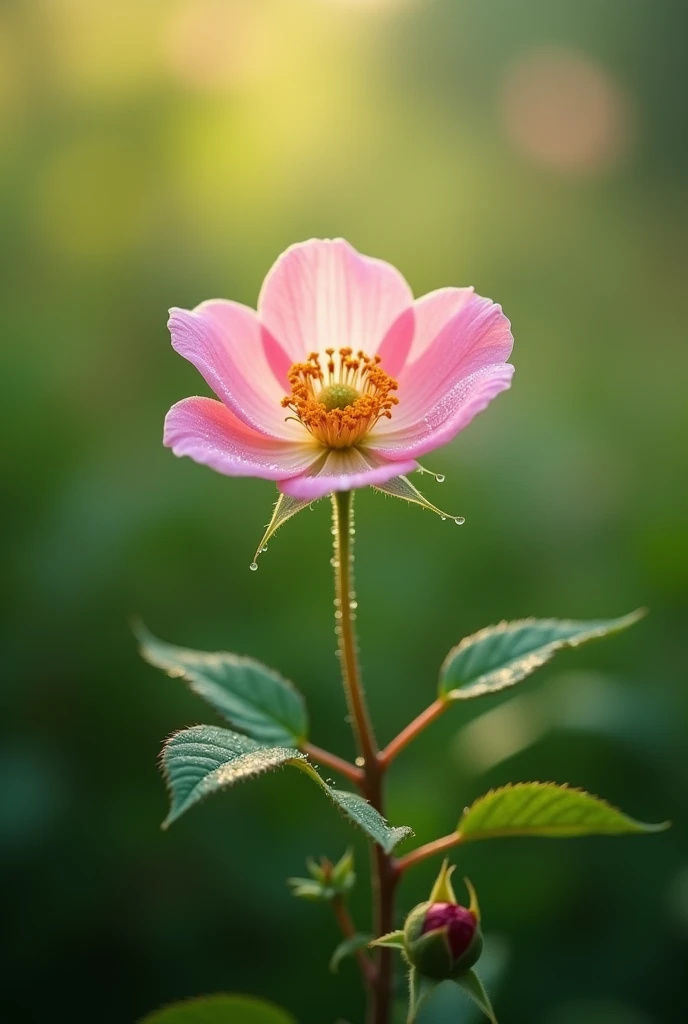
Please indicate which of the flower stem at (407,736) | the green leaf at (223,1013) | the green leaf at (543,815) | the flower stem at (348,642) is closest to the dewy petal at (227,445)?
the flower stem at (348,642)

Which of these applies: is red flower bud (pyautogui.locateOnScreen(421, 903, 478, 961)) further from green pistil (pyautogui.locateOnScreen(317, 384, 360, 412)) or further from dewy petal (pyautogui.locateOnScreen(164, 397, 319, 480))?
green pistil (pyautogui.locateOnScreen(317, 384, 360, 412))

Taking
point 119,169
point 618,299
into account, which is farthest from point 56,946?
point 618,299

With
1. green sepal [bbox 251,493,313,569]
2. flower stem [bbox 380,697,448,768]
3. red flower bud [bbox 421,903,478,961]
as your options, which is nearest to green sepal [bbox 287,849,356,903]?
flower stem [bbox 380,697,448,768]

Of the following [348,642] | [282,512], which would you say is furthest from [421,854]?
[282,512]

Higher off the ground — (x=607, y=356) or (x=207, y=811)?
(x=607, y=356)

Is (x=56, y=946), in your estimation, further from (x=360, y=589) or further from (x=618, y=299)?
(x=618, y=299)

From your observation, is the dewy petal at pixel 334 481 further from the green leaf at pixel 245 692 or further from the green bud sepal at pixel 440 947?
the green bud sepal at pixel 440 947
